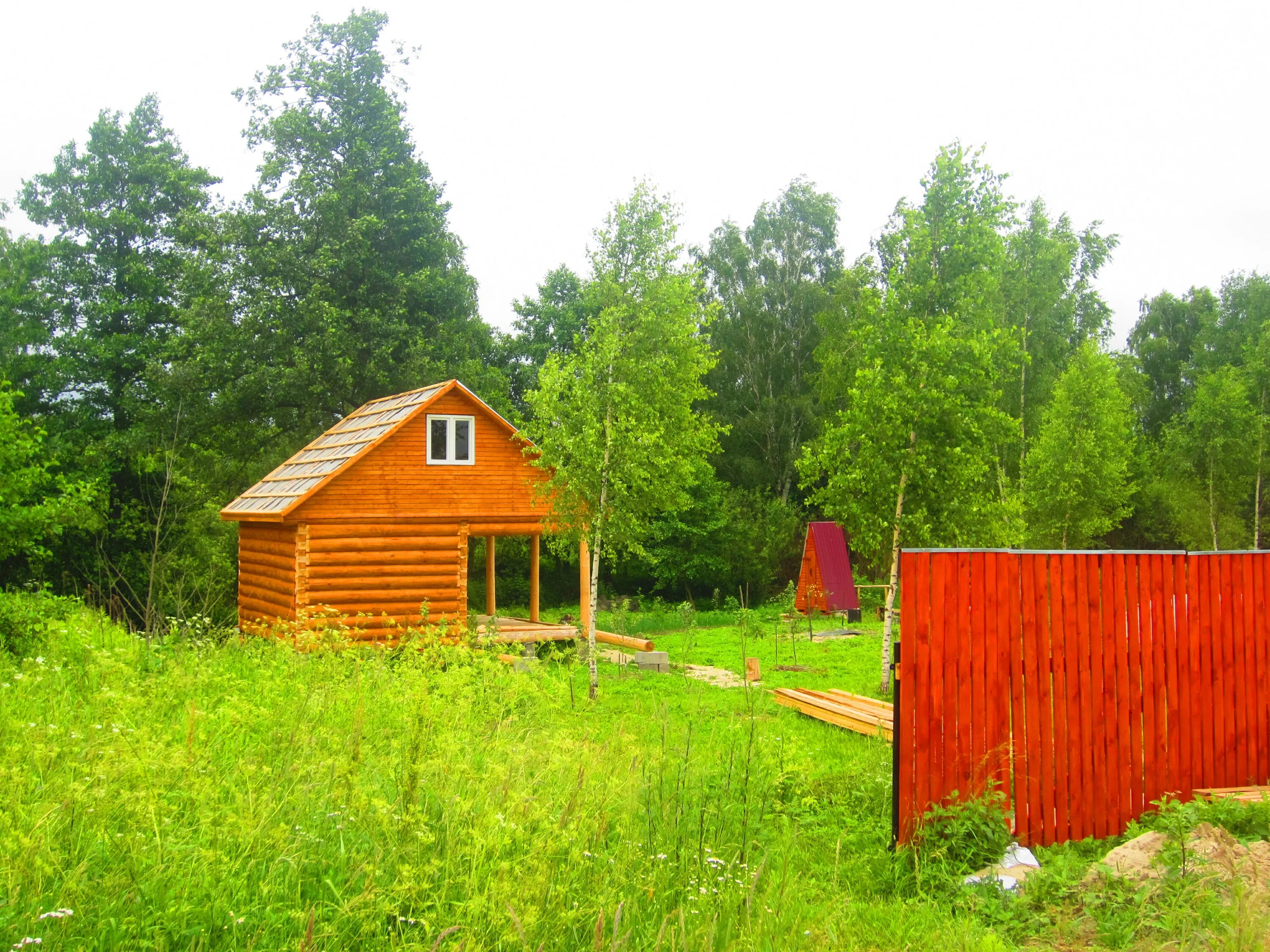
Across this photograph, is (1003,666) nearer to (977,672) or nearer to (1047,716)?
(977,672)

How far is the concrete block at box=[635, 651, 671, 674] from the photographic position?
1688cm

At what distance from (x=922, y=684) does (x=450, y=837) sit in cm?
379

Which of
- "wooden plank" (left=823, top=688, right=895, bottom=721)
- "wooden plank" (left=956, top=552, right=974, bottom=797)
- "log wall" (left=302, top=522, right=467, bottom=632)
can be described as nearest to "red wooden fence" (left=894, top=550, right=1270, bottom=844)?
"wooden plank" (left=956, top=552, right=974, bottom=797)

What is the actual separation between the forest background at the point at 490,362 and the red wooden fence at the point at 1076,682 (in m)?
6.08

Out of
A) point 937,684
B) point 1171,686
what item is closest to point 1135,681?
point 1171,686

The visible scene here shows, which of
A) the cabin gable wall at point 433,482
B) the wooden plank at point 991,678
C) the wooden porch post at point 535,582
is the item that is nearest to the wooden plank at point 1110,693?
the wooden plank at point 991,678

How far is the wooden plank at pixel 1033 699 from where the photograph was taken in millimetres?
7129

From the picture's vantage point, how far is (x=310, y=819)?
457cm

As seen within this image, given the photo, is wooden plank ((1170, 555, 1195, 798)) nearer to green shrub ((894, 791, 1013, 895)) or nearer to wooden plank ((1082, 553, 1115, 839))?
wooden plank ((1082, 553, 1115, 839))

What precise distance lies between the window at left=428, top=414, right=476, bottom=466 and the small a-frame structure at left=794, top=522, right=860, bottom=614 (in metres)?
12.6

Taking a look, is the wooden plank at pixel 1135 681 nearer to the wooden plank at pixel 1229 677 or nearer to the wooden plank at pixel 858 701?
the wooden plank at pixel 1229 677

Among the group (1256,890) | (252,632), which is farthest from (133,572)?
(1256,890)

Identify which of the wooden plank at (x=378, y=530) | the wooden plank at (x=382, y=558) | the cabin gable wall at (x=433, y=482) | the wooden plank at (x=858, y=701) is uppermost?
the cabin gable wall at (x=433, y=482)

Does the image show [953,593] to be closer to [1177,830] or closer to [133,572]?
[1177,830]
